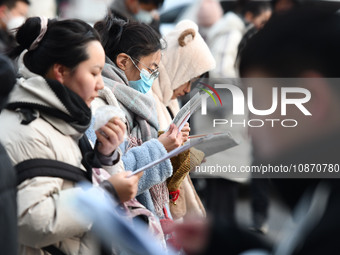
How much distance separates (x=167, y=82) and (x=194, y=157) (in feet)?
3.54

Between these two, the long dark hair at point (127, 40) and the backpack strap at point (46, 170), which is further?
the long dark hair at point (127, 40)

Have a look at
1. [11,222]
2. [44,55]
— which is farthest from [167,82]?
[11,222]

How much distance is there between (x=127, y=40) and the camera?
169 inches

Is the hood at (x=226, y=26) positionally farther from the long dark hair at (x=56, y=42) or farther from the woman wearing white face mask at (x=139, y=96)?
the long dark hair at (x=56, y=42)

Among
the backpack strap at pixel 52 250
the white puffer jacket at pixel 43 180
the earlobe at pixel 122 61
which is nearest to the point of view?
the white puffer jacket at pixel 43 180

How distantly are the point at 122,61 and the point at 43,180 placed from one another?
1.61 meters

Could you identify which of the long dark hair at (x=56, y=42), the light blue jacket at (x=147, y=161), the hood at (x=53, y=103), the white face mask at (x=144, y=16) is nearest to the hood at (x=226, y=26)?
the white face mask at (x=144, y=16)

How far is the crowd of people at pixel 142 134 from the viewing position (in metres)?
1.67

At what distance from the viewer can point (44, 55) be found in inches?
123

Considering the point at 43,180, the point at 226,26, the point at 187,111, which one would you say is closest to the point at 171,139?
the point at 187,111

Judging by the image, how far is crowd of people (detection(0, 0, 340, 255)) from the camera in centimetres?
167

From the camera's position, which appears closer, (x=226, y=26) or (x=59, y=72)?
(x=59, y=72)

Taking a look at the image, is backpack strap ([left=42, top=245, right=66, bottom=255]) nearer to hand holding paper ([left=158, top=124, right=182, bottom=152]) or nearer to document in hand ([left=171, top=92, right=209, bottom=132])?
hand holding paper ([left=158, top=124, right=182, bottom=152])

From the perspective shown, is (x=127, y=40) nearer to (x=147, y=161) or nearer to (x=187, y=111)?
(x=187, y=111)
